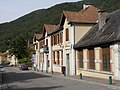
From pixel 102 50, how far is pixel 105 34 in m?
1.78

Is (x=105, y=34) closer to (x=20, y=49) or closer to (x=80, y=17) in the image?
(x=80, y=17)

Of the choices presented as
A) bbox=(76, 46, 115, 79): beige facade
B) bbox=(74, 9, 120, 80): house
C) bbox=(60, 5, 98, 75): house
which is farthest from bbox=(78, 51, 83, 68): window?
bbox=(76, 46, 115, 79): beige facade

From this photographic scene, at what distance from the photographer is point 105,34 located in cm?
2905

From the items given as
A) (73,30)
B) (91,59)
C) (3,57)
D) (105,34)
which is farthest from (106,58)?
(3,57)

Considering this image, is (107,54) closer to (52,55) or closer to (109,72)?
(109,72)

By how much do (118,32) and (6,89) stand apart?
1101 centimetres

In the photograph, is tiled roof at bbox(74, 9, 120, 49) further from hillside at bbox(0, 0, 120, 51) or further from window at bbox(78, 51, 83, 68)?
hillside at bbox(0, 0, 120, 51)

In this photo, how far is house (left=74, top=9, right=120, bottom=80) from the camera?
25750 millimetres

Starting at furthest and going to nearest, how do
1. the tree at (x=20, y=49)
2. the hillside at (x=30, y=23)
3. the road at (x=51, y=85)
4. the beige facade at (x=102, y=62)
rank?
the hillside at (x=30, y=23)
the tree at (x=20, y=49)
the beige facade at (x=102, y=62)
the road at (x=51, y=85)

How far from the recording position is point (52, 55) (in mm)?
50250

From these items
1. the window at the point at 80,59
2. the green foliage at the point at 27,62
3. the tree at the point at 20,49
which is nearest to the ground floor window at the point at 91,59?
the window at the point at 80,59

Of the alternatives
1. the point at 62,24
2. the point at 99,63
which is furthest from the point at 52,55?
the point at 99,63

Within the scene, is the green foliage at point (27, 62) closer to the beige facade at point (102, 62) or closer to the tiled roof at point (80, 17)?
the tiled roof at point (80, 17)

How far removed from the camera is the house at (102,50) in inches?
1014
